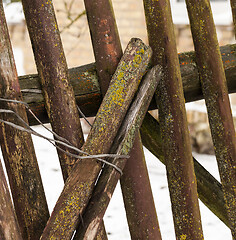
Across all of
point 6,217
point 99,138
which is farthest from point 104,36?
point 6,217

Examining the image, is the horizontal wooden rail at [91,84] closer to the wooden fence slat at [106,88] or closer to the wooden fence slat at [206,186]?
the wooden fence slat at [106,88]

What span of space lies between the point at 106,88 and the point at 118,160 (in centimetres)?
24

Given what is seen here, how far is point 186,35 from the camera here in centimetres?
560

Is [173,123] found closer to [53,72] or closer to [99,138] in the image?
[99,138]

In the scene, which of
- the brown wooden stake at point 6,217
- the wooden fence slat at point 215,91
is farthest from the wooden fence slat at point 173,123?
the brown wooden stake at point 6,217

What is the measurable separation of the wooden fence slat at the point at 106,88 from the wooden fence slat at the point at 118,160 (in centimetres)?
3

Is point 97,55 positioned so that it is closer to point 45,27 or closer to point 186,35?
point 45,27

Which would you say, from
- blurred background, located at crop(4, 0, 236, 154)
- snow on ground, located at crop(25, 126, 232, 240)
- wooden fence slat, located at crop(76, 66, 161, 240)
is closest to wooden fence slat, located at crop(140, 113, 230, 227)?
wooden fence slat, located at crop(76, 66, 161, 240)

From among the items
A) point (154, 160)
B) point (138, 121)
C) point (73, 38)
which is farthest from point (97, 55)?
point (73, 38)

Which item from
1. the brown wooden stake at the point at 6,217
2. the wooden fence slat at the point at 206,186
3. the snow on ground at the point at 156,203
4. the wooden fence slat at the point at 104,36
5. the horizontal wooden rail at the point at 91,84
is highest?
the wooden fence slat at the point at 104,36

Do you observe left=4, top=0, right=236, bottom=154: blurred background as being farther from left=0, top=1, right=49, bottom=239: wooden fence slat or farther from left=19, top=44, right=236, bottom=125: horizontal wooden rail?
left=0, top=1, right=49, bottom=239: wooden fence slat

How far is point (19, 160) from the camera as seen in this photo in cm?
118

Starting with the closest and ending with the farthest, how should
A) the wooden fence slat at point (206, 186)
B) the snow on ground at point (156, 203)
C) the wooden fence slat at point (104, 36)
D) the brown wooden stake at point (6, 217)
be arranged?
the brown wooden stake at point (6, 217), the wooden fence slat at point (104, 36), the wooden fence slat at point (206, 186), the snow on ground at point (156, 203)

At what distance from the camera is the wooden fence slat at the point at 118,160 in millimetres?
1160
